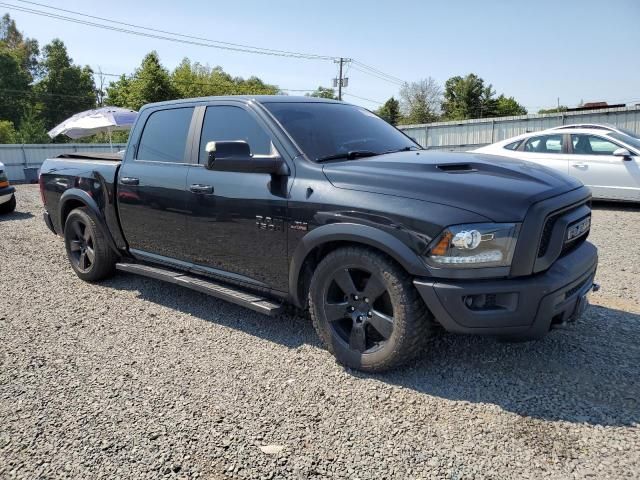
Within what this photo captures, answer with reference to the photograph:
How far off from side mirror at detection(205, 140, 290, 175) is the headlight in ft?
4.27

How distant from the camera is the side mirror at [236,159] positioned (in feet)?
10.8

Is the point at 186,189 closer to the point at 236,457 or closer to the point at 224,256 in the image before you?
the point at 224,256

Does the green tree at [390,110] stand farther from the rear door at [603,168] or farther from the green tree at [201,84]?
the rear door at [603,168]

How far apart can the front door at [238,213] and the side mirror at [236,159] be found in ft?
0.49

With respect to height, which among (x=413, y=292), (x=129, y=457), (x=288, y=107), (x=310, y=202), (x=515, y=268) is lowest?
(x=129, y=457)

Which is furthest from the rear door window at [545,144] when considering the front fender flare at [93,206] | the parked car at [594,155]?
the front fender flare at [93,206]

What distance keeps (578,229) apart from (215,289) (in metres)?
2.61

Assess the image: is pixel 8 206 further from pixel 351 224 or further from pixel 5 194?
pixel 351 224

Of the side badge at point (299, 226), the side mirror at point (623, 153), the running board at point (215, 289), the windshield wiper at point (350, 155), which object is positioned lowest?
the running board at point (215, 289)

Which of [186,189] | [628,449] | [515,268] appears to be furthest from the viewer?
[186,189]

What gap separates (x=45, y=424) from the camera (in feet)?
9.15

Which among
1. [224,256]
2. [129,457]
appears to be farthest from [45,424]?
[224,256]

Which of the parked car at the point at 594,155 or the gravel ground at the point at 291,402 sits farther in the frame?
the parked car at the point at 594,155

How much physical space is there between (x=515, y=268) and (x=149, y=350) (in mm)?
2657
